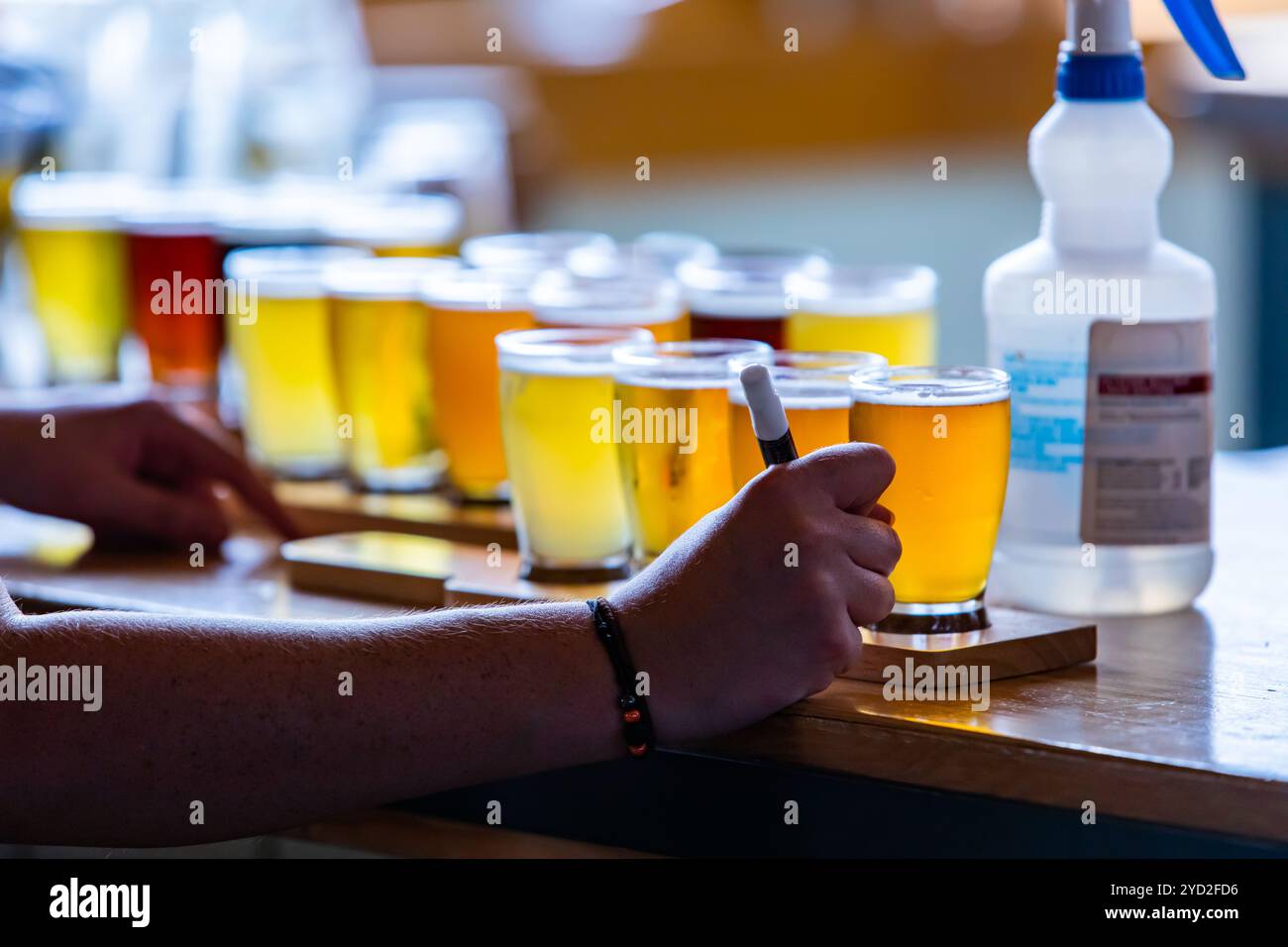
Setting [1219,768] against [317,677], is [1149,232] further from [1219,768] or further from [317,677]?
[317,677]

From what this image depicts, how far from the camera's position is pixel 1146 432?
110 centimetres

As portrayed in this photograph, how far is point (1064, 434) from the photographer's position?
3.67 ft

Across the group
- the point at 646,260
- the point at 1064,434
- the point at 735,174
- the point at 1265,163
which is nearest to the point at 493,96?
the point at 735,174

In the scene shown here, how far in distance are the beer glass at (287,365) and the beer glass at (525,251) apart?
0.14 meters

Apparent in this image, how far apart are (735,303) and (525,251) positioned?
1.11 feet

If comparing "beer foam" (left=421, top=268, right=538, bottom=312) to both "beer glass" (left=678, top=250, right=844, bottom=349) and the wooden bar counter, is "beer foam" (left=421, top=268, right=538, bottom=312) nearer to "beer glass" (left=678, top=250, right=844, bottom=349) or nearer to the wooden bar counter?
"beer glass" (left=678, top=250, right=844, bottom=349)

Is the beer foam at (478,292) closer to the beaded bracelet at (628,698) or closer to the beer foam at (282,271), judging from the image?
the beer foam at (282,271)

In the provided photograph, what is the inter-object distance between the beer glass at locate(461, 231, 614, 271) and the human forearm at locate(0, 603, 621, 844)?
65 cm

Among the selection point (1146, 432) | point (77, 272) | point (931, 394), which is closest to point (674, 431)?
point (931, 394)

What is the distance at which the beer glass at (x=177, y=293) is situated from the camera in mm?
1811

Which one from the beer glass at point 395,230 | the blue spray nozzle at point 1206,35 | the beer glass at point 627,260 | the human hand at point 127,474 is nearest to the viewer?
the blue spray nozzle at point 1206,35

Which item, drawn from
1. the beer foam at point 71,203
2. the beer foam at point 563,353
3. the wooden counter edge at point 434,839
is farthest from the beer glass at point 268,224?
the wooden counter edge at point 434,839

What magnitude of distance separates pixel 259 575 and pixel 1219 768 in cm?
76

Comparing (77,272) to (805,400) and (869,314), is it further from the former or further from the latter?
(805,400)
